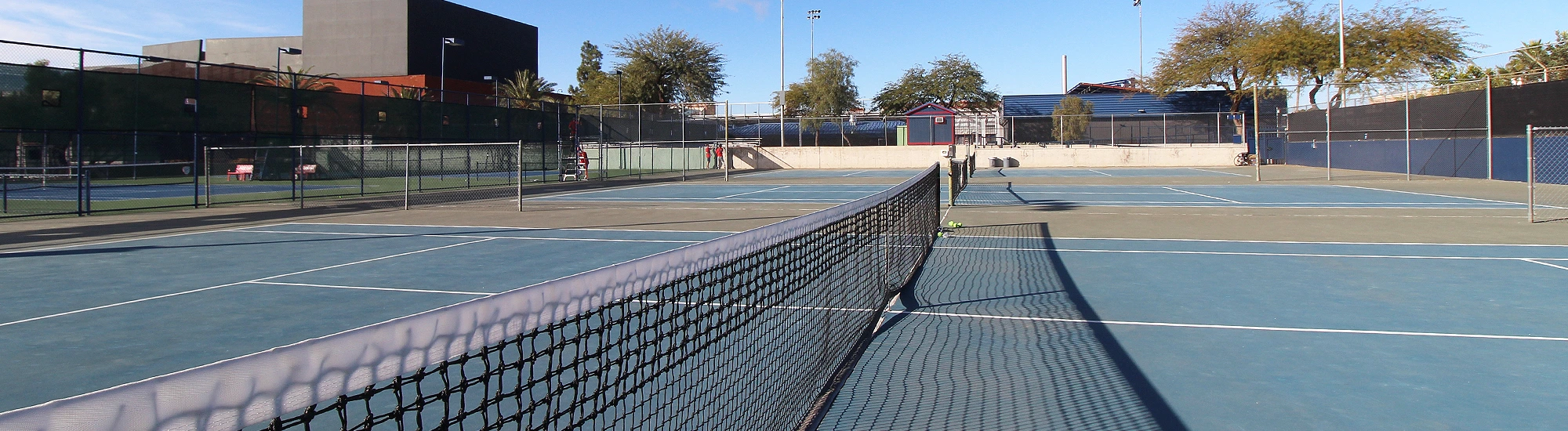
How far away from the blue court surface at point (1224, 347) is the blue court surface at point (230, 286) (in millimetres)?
4347

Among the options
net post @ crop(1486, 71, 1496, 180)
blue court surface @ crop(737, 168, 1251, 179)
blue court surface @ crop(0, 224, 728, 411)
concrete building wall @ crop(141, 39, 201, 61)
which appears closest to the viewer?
blue court surface @ crop(0, 224, 728, 411)

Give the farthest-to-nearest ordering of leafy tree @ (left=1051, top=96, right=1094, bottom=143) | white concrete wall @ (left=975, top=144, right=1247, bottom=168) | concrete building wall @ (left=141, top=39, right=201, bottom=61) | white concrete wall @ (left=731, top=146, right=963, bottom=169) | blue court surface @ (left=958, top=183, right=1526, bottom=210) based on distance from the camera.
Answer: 1. concrete building wall @ (left=141, top=39, right=201, bottom=61)
2. leafy tree @ (left=1051, top=96, right=1094, bottom=143)
3. white concrete wall @ (left=731, top=146, right=963, bottom=169)
4. white concrete wall @ (left=975, top=144, right=1247, bottom=168)
5. blue court surface @ (left=958, top=183, right=1526, bottom=210)

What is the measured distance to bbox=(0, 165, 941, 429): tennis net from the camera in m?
1.60

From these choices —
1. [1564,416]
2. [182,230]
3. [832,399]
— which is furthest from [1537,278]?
[182,230]

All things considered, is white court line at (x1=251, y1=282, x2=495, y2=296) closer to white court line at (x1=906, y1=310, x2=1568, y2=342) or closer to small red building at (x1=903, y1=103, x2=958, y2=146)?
white court line at (x1=906, y1=310, x2=1568, y2=342)

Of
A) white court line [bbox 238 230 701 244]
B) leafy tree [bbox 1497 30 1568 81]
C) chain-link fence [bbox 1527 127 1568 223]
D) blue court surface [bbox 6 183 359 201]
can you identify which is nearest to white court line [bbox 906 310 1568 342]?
white court line [bbox 238 230 701 244]

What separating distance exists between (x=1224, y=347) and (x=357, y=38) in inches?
2902

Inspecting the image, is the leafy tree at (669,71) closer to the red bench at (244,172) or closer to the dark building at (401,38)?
the dark building at (401,38)

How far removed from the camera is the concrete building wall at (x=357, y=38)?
6838cm

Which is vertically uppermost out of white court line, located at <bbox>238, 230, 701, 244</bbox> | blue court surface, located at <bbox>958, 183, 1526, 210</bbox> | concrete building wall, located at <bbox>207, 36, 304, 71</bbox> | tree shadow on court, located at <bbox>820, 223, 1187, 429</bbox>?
concrete building wall, located at <bbox>207, 36, 304, 71</bbox>

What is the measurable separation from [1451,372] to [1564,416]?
101 cm

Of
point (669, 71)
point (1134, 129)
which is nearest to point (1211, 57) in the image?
point (1134, 129)

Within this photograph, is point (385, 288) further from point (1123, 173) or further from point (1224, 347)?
point (1123, 173)

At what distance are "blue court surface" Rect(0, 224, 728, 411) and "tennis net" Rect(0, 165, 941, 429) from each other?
7.10ft
